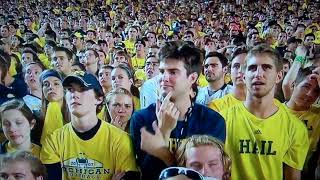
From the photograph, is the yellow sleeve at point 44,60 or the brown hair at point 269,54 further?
the yellow sleeve at point 44,60

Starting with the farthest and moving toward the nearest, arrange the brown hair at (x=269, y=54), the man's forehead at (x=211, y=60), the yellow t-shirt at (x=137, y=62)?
1. the yellow t-shirt at (x=137, y=62)
2. the man's forehead at (x=211, y=60)
3. the brown hair at (x=269, y=54)

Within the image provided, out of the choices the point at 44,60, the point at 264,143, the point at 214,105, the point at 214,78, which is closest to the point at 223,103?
the point at 214,105

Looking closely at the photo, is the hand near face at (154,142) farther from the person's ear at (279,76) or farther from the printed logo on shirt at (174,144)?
Result: the person's ear at (279,76)

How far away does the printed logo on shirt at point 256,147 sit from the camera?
1.97 metres

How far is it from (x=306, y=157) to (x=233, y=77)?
48 centimetres

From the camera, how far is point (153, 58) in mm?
2475

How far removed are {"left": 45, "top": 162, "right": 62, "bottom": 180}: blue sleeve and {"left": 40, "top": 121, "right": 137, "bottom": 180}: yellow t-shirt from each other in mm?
15

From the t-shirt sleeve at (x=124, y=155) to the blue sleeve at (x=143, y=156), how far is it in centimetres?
3

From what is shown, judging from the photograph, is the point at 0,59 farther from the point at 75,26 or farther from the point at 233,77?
the point at 75,26

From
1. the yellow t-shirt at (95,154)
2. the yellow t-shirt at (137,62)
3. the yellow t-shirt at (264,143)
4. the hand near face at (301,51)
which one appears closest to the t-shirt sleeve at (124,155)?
the yellow t-shirt at (95,154)

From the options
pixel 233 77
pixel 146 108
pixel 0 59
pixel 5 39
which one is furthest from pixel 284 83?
pixel 5 39

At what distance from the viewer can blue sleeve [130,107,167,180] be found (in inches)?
77.7

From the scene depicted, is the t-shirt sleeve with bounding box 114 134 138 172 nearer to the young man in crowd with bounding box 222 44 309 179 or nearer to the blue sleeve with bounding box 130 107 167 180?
the blue sleeve with bounding box 130 107 167 180

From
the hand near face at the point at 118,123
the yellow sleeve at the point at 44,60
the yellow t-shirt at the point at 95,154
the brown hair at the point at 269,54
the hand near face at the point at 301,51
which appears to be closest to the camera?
the brown hair at the point at 269,54
